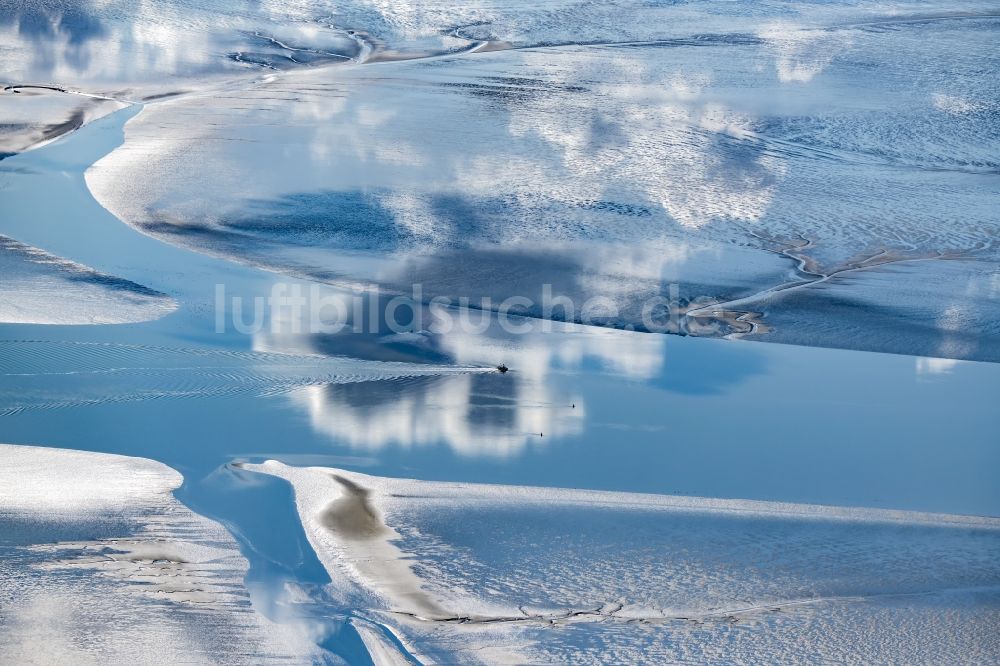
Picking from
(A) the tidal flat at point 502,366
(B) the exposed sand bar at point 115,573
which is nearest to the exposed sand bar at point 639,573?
(A) the tidal flat at point 502,366

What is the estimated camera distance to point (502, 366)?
5.79 metres

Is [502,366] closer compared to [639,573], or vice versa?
[639,573]

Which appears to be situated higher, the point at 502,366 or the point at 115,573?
the point at 502,366

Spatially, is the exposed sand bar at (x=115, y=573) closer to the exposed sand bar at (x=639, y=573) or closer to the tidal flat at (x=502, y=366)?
the tidal flat at (x=502, y=366)

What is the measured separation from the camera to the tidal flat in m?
3.95

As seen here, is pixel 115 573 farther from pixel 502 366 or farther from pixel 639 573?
pixel 502 366

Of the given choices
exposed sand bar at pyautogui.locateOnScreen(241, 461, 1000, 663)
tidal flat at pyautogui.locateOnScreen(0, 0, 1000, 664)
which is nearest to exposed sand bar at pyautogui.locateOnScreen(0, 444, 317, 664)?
tidal flat at pyautogui.locateOnScreen(0, 0, 1000, 664)

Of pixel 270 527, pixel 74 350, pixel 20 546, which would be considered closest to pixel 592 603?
pixel 270 527

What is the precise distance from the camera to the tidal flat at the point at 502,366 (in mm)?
3947

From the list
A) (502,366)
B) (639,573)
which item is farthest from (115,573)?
(502,366)

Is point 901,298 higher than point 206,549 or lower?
higher

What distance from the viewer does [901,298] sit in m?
6.58

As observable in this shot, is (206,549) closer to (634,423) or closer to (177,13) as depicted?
(634,423)

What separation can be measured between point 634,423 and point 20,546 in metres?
2.52
